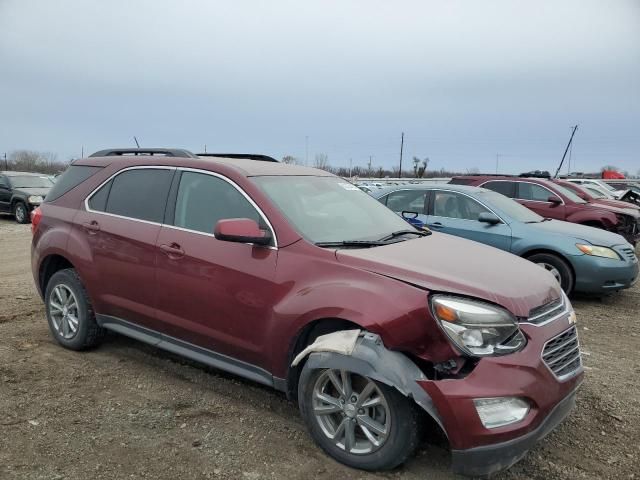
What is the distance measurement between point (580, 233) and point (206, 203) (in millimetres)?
5648

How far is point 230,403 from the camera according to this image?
3.75 m

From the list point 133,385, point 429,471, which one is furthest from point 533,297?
point 133,385

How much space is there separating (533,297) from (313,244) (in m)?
1.33

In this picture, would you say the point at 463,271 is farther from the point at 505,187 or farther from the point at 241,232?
the point at 505,187

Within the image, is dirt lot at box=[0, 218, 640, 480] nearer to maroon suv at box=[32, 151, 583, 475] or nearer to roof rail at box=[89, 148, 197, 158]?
maroon suv at box=[32, 151, 583, 475]

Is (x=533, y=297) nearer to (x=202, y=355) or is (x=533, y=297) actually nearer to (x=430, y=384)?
(x=430, y=384)

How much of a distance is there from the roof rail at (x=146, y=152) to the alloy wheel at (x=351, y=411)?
2245mm

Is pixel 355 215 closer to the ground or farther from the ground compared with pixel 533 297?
farther from the ground

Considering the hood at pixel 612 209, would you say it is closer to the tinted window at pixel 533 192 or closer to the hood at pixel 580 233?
the tinted window at pixel 533 192

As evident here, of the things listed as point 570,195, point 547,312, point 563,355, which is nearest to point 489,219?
point 570,195

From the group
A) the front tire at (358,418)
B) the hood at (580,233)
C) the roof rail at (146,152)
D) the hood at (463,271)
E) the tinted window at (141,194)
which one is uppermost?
the roof rail at (146,152)

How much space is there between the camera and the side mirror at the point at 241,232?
3229 mm

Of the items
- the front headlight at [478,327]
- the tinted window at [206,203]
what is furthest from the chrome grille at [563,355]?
the tinted window at [206,203]

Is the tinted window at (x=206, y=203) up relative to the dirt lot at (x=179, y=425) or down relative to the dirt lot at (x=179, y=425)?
Result: up
